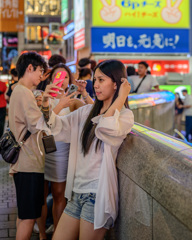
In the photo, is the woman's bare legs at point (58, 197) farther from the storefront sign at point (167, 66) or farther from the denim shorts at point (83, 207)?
the storefront sign at point (167, 66)

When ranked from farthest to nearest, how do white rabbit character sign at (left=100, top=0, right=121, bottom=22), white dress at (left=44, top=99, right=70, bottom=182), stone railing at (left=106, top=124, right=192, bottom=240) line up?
white rabbit character sign at (left=100, top=0, right=121, bottom=22) < white dress at (left=44, top=99, right=70, bottom=182) < stone railing at (left=106, top=124, right=192, bottom=240)

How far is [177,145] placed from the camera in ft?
8.95

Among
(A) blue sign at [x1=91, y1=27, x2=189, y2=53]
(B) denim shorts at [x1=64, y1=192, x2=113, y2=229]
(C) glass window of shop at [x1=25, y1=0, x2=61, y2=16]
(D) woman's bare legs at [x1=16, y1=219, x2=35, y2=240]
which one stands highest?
(C) glass window of shop at [x1=25, y1=0, x2=61, y2=16]

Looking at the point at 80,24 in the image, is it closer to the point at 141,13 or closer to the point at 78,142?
the point at 141,13

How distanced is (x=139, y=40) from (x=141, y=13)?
1.02 metres

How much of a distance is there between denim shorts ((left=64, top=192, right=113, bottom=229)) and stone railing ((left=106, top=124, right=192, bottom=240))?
23 cm

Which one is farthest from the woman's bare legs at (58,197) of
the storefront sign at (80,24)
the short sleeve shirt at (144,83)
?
the storefront sign at (80,24)

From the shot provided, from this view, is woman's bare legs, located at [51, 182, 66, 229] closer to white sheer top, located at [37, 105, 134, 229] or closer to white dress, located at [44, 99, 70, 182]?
white dress, located at [44, 99, 70, 182]

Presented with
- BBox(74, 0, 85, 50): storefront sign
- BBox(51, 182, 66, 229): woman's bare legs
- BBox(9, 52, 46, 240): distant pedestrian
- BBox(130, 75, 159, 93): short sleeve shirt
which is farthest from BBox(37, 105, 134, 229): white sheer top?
BBox(74, 0, 85, 50): storefront sign

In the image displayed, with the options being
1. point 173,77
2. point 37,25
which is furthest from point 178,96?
point 37,25

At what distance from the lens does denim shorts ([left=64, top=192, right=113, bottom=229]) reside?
300 cm

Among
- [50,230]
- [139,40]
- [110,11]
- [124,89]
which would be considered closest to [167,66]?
[139,40]

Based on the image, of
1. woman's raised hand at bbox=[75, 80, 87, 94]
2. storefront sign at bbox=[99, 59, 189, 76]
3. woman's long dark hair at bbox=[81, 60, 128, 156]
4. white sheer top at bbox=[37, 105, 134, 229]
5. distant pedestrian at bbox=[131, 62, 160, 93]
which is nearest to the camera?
white sheer top at bbox=[37, 105, 134, 229]

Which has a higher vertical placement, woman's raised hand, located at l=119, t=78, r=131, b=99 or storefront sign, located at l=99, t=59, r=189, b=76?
storefront sign, located at l=99, t=59, r=189, b=76
